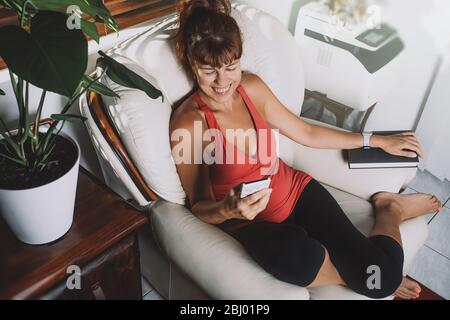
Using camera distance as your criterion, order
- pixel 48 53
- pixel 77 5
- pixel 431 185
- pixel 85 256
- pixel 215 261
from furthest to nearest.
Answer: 1. pixel 431 185
2. pixel 215 261
3. pixel 85 256
4. pixel 77 5
5. pixel 48 53

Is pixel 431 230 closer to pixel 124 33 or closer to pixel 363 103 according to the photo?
pixel 363 103

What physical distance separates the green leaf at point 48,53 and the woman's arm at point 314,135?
2.45 feet

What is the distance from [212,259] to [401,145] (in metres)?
0.76

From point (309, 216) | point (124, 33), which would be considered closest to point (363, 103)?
point (309, 216)

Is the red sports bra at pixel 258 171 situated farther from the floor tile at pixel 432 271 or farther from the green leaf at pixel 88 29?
the floor tile at pixel 432 271

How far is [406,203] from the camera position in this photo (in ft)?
4.64

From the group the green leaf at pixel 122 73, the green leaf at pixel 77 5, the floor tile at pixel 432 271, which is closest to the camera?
the green leaf at pixel 77 5

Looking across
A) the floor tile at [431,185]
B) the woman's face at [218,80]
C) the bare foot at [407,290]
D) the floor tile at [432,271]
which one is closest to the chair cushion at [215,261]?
the bare foot at [407,290]

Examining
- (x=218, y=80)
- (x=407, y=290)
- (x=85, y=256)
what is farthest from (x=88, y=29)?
(x=407, y=290)

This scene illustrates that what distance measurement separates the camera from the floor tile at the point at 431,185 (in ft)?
6.89

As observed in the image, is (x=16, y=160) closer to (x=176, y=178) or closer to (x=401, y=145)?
(x=176, y=178)

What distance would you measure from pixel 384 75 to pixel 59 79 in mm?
1601

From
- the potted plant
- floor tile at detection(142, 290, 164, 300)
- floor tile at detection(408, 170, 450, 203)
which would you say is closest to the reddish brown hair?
the potted plant

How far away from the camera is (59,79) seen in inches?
25.5
